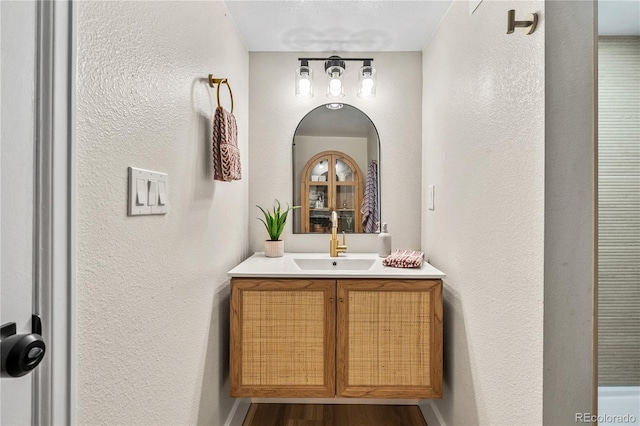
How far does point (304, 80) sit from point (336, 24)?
0.38 m

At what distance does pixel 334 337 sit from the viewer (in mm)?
1684

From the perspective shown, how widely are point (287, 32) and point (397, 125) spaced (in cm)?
89

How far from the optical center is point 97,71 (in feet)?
2.44

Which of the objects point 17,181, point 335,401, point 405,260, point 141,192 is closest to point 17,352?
point 17,181

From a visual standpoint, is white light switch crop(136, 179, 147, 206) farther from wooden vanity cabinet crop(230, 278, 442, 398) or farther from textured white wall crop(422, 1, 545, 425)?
textured white wall crop(422, 1, 545, 425)

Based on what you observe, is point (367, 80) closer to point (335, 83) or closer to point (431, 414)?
point (335, 83)

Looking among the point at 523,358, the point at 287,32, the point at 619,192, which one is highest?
the point at 287,32

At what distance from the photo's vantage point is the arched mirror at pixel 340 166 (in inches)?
90.3

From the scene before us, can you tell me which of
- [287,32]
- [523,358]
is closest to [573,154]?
[523,358]

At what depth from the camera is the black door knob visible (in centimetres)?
52

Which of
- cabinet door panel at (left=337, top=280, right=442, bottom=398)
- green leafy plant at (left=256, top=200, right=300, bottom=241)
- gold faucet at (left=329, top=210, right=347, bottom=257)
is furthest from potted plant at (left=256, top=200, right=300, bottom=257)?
cabinet door panel at (left=337, top=280, right=442, bottom=398)

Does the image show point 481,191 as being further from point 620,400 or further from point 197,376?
point 197,376

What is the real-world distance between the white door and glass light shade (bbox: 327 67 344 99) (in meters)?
1.74

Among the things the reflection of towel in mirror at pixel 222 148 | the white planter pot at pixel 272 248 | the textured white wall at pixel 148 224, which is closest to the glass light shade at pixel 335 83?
the textured white wall at pixel 148 224
